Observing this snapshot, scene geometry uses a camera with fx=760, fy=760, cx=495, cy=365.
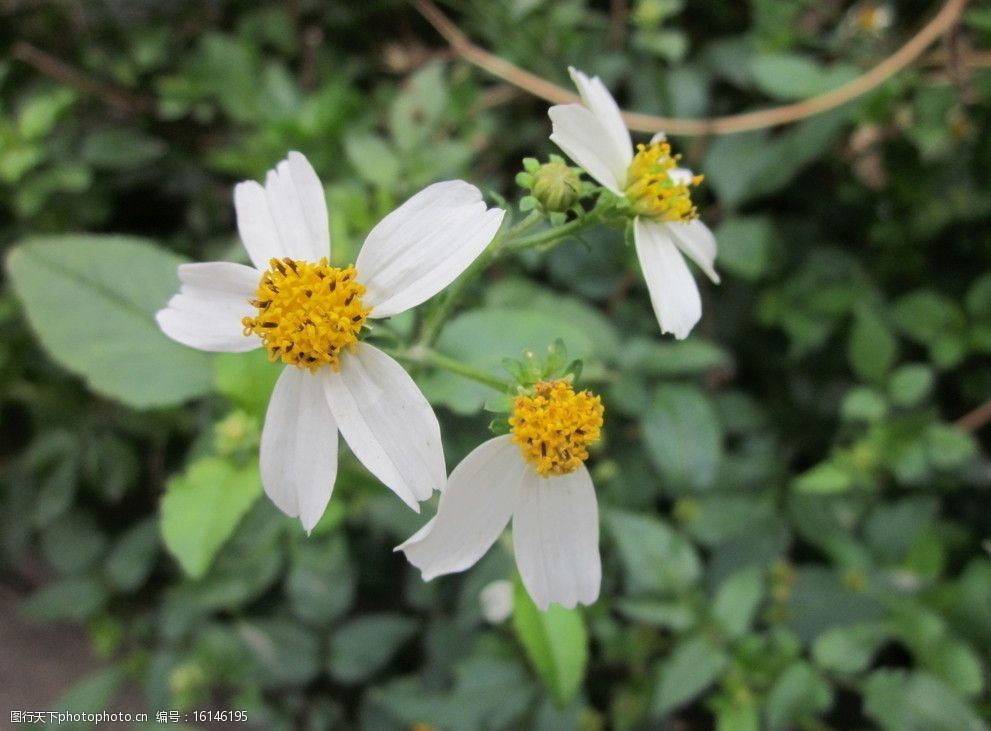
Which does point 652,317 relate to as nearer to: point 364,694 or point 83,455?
point 364,694

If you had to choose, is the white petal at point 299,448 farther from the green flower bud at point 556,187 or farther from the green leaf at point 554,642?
the green leaf at point 554,642

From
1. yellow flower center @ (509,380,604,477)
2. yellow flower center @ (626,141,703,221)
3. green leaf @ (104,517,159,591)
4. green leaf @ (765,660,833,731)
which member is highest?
green leaf @ (104,517,159,591)

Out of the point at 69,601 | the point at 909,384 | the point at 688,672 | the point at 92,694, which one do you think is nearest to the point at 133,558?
the point at 69,601

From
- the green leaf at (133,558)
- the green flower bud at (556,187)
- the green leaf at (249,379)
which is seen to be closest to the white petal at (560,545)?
the green flower bud at (556,187)

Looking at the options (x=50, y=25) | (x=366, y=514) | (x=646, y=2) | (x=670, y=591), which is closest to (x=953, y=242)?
(x=646, y=2)

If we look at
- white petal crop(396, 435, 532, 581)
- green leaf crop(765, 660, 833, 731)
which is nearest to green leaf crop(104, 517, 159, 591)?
white petal crop(396, 435, 532, 581)

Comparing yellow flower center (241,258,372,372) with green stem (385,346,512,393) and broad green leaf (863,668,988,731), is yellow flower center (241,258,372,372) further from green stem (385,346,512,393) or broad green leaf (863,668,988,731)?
broad green leaf (863,668,988,731)
